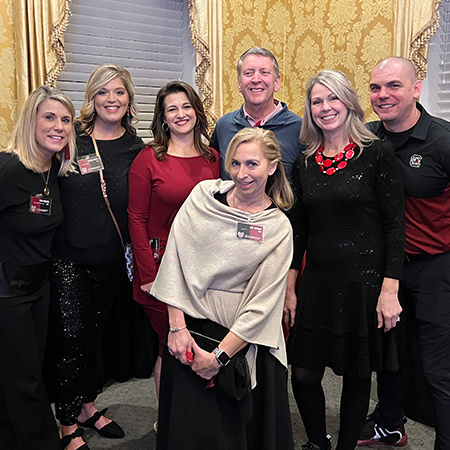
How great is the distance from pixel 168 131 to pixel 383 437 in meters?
1.95

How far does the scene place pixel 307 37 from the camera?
4.66 meters

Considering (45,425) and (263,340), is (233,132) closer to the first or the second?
(263,340)

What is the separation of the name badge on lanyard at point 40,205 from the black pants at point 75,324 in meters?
0.31

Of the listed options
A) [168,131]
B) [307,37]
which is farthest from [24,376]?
[307,37]

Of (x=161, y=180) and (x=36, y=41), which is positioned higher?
(x=36, y=41)

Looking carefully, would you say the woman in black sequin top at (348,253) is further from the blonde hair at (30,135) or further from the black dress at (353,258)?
the blonde hair at (30,135)

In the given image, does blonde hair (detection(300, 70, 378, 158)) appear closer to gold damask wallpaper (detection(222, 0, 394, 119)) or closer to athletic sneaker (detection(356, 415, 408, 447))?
athletic sneaker (detection(356, 415, 408, 447))

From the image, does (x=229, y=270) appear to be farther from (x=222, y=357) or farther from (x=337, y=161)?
(x=337, y=161)

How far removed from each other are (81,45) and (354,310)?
3083 mm

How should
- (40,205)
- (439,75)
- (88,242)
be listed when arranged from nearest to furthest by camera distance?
(40,205) → (88,242) → (439,75)

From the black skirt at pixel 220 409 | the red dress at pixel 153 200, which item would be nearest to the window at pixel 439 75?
the red dress at pixel 153 200

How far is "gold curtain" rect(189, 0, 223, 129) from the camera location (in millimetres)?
4180

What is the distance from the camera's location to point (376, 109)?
2.31 meters

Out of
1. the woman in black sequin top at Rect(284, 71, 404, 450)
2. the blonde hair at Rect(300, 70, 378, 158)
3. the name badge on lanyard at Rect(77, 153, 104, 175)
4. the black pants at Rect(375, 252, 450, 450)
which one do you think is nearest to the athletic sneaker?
the black pants at Rect(375, 252, 450, 450)
